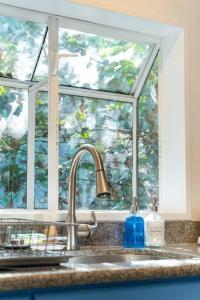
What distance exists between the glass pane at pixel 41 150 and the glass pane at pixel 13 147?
0.18 feet

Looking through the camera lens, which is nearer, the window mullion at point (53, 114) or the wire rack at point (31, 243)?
the wire rack at point (31, 243)

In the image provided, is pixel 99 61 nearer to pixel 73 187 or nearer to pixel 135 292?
pixel 73 187

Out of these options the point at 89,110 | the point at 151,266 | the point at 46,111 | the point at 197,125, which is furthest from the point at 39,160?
the point at 151,266

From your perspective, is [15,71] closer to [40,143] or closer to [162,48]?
[40,143]

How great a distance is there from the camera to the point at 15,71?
2395 millimetres

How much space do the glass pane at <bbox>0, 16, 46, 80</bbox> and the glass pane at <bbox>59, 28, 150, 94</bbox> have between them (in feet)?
0.40

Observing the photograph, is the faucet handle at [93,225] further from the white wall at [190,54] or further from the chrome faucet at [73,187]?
the white wall at [190,54]

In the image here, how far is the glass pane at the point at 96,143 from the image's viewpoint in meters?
2.41

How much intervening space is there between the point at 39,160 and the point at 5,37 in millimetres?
579

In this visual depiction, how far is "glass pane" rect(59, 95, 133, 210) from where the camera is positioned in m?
2.41

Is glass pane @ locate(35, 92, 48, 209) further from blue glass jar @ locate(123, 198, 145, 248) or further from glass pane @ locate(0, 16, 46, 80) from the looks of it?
blue glass jar @ locate(123, 198, 145, 248)

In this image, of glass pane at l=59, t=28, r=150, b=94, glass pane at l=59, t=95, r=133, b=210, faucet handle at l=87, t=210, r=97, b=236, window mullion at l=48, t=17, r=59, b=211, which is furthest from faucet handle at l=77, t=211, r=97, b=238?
glass pane at l=59, t=28, r=150, b=94

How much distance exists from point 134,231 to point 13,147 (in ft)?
2.30

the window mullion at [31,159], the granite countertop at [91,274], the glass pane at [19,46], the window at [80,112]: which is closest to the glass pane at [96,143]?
the window at [80,112]
